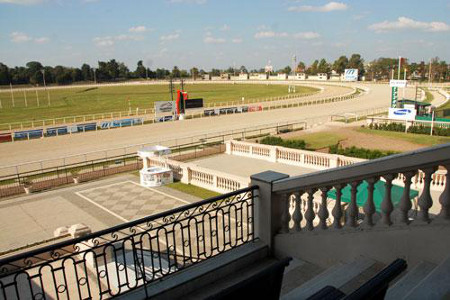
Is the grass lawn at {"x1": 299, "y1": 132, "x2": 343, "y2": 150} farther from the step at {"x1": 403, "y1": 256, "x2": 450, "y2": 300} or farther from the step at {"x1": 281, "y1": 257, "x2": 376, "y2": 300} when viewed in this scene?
the step at {"x1": 403, "y1": 256, "x2": 450, "y2": 300}

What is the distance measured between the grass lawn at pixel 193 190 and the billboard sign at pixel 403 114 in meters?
22.7

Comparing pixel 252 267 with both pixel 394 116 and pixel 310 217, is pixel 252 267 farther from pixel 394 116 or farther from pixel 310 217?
pixel 394 116

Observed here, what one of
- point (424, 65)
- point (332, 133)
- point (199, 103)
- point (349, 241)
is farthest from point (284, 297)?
point (424, 65)

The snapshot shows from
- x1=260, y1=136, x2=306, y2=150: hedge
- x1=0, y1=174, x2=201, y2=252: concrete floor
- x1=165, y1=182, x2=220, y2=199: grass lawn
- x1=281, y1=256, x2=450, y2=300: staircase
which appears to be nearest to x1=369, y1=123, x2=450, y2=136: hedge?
x1=260, y1=136, x2=306, y2=150: hedge

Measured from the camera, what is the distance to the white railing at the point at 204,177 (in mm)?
16938

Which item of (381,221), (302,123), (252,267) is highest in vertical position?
(381,221)

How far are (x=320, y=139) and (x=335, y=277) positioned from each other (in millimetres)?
26789

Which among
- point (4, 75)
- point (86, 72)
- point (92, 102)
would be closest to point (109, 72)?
point (86, 72)

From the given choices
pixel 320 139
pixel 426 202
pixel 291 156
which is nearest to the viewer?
pixel 426 202

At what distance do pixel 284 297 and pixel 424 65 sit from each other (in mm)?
174255

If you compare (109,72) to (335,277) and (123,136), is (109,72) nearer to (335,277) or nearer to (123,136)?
(123,136)

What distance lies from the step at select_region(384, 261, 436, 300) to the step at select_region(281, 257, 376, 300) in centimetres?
56

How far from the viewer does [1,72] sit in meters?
155

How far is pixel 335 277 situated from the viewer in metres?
4.64
